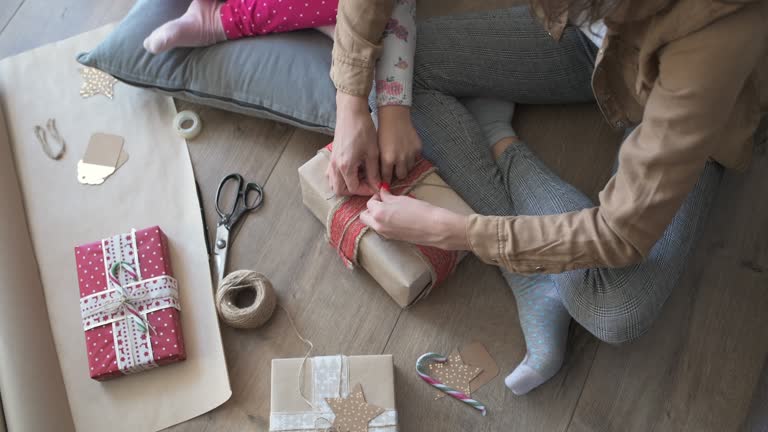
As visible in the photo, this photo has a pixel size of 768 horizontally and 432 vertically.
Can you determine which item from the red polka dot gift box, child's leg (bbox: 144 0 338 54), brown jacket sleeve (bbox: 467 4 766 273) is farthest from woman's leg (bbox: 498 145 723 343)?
the red polka dot gift box

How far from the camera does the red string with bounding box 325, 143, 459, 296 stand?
1.09 metres

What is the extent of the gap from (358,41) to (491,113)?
0.39 m

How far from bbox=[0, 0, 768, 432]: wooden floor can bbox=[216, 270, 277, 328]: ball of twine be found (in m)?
0.05

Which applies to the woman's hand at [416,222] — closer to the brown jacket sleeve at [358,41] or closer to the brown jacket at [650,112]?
the brown jacket at [650,112]

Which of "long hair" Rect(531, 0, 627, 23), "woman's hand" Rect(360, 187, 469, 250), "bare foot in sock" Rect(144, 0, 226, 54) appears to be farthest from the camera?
"bare foot in sock" Rect(144, 0, 226, 54)

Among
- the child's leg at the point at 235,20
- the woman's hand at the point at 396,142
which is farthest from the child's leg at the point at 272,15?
the woman's hand at the point at 396,142

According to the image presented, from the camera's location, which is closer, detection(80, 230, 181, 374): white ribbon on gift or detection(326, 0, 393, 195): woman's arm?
detection(326, 0, 393, 195): woman's arm

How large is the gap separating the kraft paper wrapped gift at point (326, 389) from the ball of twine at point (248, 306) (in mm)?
104

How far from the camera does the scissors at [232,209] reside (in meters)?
1.25

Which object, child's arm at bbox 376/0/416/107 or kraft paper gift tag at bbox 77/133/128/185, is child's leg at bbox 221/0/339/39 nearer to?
child's arm at bbox 376/0/416/107

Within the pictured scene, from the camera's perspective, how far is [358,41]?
1029 mm

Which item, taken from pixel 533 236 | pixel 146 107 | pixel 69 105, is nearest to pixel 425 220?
pixel 533 236

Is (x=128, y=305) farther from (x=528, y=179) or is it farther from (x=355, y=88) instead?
(x=528, y=179)

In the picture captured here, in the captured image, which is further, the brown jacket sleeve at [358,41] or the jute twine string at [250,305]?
the jute twine string at [250,305]
